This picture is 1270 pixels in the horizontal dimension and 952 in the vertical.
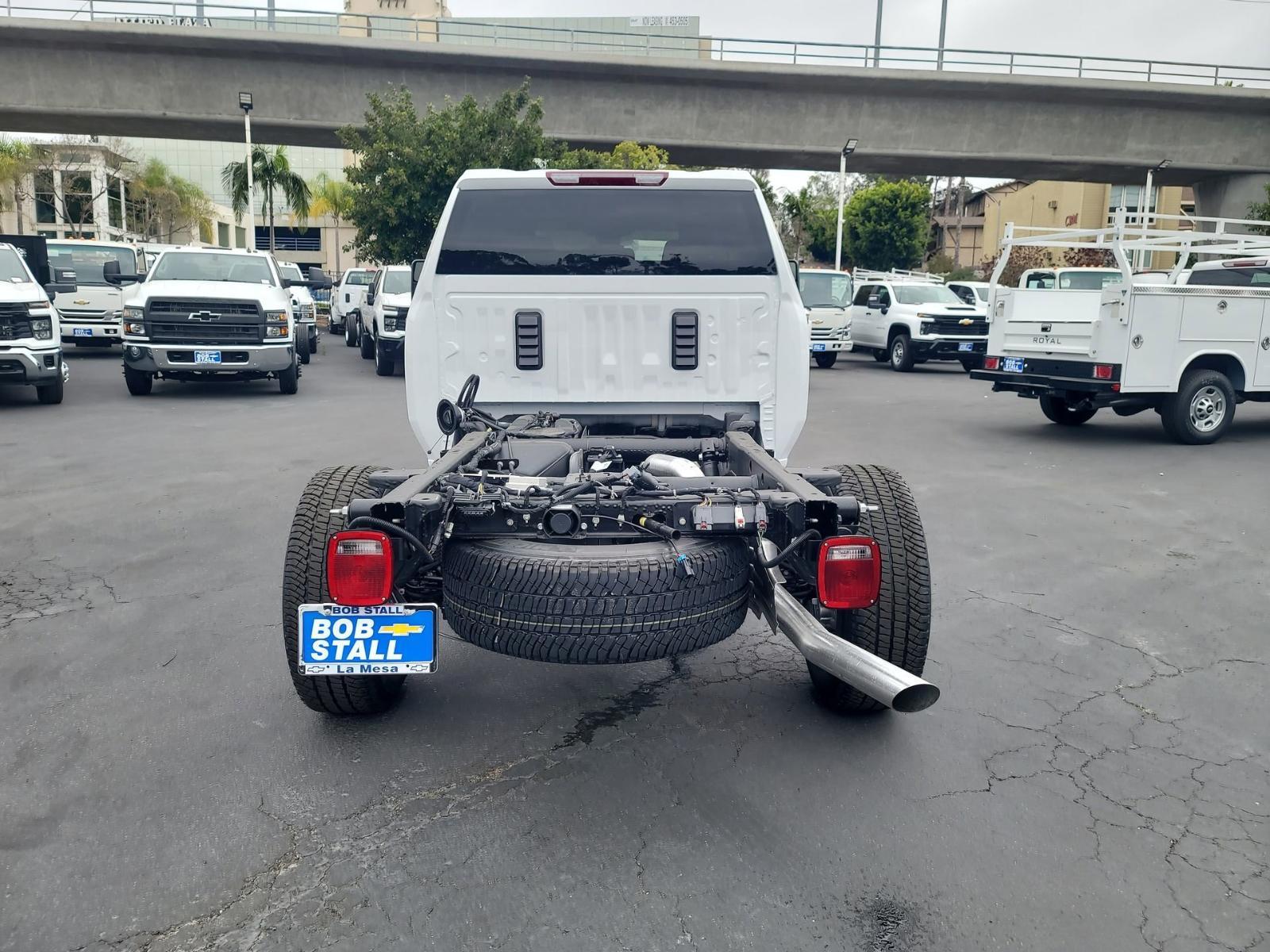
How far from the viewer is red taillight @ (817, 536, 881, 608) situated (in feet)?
10.4

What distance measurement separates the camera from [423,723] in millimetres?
3816

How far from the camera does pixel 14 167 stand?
45.0 metres

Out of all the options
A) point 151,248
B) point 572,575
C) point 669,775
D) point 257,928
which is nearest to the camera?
point 257,928

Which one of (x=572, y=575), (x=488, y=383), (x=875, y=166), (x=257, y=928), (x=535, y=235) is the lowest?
(x=257, y=928)

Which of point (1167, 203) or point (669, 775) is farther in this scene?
point (1167, 203)

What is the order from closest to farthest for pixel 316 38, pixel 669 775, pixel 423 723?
pixel 669 775 → pixel 423 723 → pixel 316 38

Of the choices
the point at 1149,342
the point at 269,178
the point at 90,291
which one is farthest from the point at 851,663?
the point at 269,178

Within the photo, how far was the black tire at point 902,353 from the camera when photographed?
69.5 feet

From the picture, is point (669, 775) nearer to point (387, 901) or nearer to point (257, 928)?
point (387, 901)

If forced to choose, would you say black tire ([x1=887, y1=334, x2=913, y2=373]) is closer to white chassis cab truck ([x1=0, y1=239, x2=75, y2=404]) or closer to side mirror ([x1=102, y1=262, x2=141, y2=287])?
side mirror ([x1=102, y1=262, x2=141, y2=287])

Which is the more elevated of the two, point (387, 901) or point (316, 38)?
point (316, 38)

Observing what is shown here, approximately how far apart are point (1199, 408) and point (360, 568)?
10497 mm

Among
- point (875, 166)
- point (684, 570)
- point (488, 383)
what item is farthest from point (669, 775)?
point (875, 166)

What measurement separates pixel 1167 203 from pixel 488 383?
47613mm
